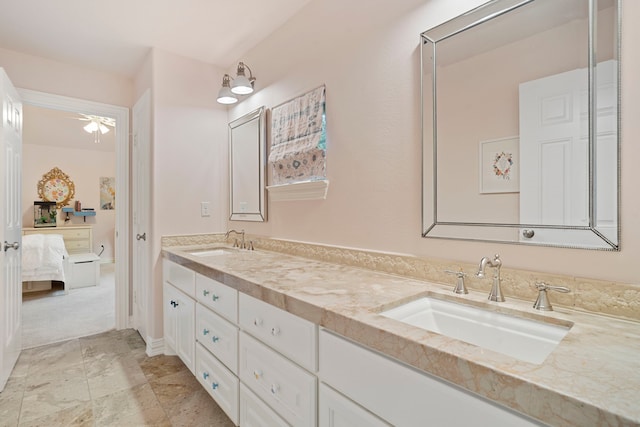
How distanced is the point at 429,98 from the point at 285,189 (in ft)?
3.64

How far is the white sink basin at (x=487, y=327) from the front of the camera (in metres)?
0.93

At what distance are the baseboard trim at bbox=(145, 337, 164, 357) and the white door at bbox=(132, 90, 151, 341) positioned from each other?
0.66 ft

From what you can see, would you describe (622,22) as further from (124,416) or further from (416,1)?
(124,416)

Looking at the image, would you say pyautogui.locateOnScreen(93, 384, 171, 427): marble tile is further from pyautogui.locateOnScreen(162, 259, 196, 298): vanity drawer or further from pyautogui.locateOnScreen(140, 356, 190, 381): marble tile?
pyautogui.locateOnScreen(162, 259, 196, 298): vanity drawer

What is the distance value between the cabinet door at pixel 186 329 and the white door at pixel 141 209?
63 cm

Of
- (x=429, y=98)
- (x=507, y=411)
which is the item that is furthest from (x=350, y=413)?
(x=429, y=98)

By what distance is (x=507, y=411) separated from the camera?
64 centimetres

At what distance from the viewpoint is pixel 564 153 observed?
3.38ft

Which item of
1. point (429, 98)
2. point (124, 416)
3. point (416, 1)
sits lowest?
point (124, 416)

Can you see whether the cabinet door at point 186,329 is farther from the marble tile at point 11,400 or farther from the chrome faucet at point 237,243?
the marble tile at point 11,400

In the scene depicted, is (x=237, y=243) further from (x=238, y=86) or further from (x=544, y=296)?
(x=544, y=296)

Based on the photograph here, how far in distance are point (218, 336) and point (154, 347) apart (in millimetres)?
1258

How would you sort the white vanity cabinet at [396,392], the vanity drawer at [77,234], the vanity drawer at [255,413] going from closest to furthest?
the white vanity cabinet at [396,392], the vanity drawer at [255,413], the vanity drawer at [77,234]

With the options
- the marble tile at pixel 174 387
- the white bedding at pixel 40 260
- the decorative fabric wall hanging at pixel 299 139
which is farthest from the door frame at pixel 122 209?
the white bedding at pixel 40 260
